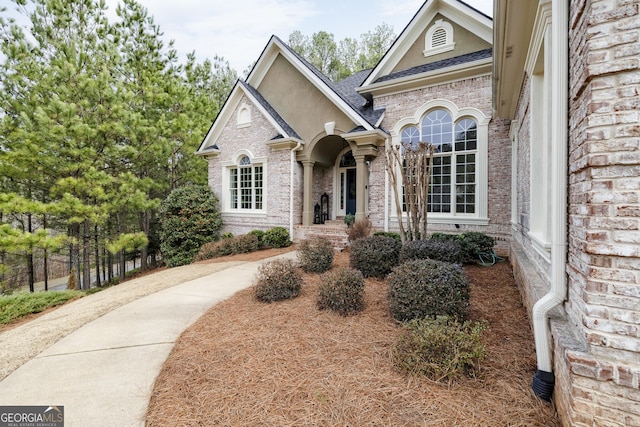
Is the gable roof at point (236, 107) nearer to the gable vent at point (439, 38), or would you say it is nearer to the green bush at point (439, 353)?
the gable vent at point (439, 38)

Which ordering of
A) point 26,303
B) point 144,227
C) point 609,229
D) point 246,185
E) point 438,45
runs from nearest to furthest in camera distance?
1. point 609,229
2. point 26,303
3. point 438,45
4. point 246,185
5. point 144,227

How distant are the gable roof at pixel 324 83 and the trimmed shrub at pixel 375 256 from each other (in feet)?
16.1

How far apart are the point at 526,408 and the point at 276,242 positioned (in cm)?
951

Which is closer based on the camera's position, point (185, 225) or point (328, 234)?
point (328, 234)

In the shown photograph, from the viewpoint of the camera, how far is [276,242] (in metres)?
11.1

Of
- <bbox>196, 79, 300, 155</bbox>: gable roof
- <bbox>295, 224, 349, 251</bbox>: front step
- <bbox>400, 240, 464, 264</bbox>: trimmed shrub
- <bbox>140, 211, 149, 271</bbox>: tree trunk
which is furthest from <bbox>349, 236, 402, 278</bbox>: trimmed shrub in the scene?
<bbox>140, 211, 149, 271</bbox>: tree trunk

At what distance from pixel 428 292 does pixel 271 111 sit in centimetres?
1079

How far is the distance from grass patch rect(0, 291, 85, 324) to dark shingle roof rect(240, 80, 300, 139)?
854cm

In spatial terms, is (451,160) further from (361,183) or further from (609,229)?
(609,229)

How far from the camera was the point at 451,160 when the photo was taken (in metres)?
9.30

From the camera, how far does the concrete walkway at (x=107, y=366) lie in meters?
2.42

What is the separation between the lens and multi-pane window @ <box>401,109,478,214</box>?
9.02 m

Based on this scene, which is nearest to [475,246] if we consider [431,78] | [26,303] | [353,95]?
[431,78]

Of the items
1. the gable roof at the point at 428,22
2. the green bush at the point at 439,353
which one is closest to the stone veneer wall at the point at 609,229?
the green bush at the point at 439,353
